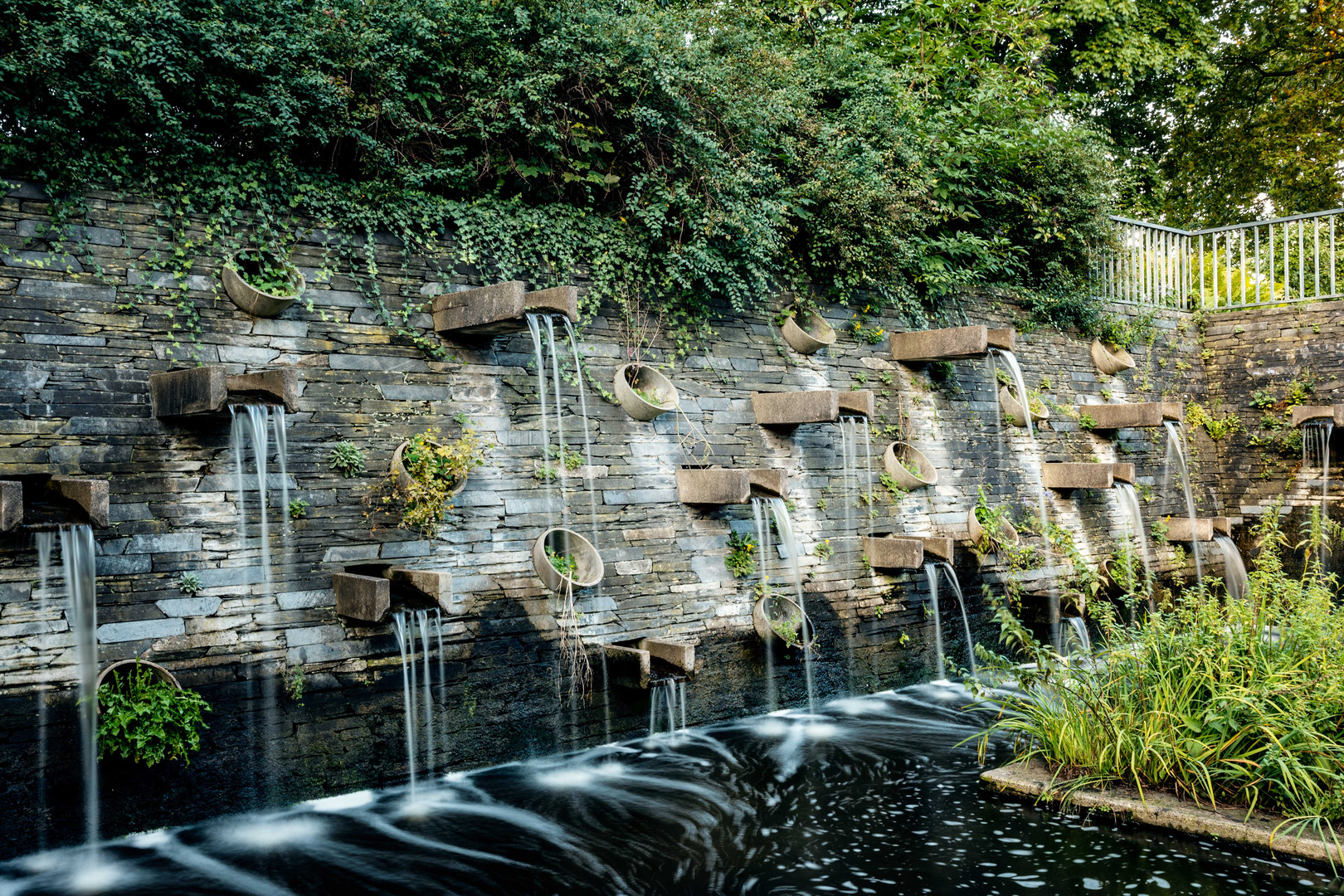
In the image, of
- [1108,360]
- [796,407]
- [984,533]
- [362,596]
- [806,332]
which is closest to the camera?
[362,596]

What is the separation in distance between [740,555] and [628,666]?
1.64m

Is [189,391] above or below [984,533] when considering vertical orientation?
above

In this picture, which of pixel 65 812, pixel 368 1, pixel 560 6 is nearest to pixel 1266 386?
pixel 560 6

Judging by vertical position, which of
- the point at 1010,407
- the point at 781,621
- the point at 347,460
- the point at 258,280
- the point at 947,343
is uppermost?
the point at 258,280

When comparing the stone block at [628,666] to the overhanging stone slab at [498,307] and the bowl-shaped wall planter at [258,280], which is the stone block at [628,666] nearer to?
the overhanging stone slab at [498,307]

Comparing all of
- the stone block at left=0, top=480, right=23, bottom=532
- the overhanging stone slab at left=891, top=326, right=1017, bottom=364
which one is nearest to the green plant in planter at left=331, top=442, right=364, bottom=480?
the stone block at left=0, top=480, right=23, bottom=532

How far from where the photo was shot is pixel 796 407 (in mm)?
7836

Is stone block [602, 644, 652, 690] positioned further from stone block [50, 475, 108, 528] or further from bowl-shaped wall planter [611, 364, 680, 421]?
stone block [50, 475, 108, 528]

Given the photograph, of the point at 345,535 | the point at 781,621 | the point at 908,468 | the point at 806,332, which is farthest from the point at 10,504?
the point at 908,468

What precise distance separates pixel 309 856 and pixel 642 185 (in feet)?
17.5

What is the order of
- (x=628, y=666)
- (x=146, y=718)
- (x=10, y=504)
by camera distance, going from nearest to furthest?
(x=10, y=504) < (x=146, y=718) < (x=628, y=666)

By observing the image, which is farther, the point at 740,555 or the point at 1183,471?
the point at 1183,471

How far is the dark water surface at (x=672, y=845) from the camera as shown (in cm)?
436

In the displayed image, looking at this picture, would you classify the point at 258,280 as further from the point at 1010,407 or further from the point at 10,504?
the point at 1010,407
